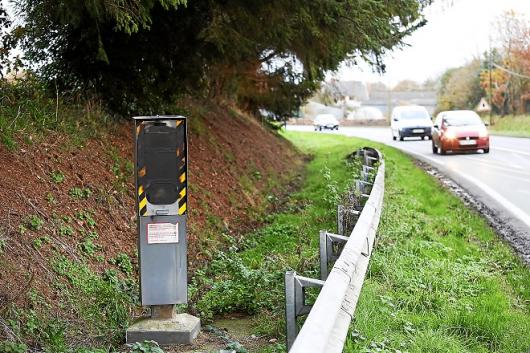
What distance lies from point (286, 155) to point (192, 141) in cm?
886

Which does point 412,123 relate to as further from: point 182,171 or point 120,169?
point 182,171

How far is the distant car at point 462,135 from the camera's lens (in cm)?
2406

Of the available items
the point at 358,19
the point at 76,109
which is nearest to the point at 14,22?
the point at 76,109

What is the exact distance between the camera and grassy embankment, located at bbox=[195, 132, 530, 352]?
16.2 ft

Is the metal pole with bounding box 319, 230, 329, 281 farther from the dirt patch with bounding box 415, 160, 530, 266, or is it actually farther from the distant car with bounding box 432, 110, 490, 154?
the distant car with bounding box 432, 110, 490, 154

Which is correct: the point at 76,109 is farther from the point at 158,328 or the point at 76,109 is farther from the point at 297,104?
the point at 297,104

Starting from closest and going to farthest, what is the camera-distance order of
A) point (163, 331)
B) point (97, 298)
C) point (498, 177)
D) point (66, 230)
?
point (163, 331)
point (97, 298)
point (66, 230)
point (498, 177)

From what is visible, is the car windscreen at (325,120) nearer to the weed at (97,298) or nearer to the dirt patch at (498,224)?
the dirt patch at (498,224)

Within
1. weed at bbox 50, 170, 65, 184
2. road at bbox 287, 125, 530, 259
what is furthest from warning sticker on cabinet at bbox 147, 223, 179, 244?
road at bbox 287, 125, 530, 259

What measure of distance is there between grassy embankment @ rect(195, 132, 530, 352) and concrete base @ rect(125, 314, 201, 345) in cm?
59

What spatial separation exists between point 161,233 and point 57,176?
2.57 metres

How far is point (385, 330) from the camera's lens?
4879 mm

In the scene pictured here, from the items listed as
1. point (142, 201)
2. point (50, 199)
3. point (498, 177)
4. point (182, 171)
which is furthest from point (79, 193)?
point (498, 177)

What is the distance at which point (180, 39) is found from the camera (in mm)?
10664
